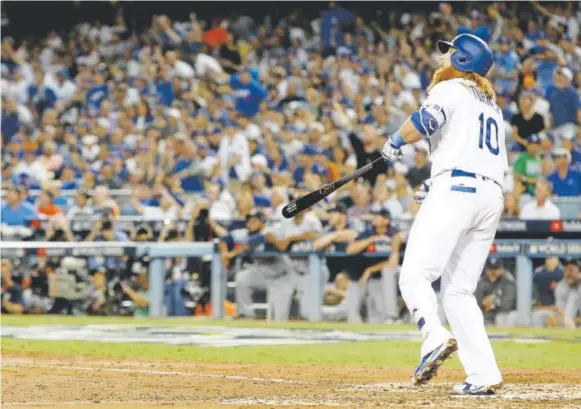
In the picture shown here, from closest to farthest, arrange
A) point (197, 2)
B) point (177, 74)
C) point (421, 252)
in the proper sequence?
1. point (421, 252)
2. point (177, 74)
3. point (197, 2)

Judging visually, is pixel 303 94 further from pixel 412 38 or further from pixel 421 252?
pixel 421 252

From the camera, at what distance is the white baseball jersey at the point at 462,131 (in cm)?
646

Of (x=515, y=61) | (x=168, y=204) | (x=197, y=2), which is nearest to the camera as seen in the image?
(x=168, y=204)

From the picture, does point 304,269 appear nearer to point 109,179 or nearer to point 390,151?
point 109,179

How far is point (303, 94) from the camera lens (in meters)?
19.8

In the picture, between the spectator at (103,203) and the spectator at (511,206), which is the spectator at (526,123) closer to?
the spectator at (511,206)

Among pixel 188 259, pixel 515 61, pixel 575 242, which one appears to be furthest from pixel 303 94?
pixel 575 242

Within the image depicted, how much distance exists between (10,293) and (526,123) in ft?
24.4

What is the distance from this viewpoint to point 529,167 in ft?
48.0

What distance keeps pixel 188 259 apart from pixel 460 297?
852cm

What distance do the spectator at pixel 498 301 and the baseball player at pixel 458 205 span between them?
642 cm

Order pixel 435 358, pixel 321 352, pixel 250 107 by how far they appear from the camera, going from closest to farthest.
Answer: pixel 435 358 → pixel 321 352 → pixel 250 107

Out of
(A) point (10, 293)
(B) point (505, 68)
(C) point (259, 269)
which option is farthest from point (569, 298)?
(A) point (10, 293)

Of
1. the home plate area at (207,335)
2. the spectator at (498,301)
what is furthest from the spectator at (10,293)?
the spectator at (498,301)
